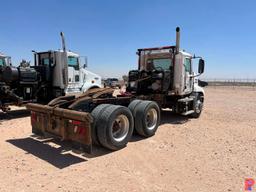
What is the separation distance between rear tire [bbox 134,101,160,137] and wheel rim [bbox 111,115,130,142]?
0.64 metres

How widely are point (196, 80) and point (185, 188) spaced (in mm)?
7380

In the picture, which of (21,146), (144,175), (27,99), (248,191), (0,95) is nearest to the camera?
(248,191)

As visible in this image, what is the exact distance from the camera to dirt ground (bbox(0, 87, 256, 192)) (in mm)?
3812

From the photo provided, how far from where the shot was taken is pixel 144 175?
13.7 feet

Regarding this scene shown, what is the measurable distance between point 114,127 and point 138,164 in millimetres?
1349

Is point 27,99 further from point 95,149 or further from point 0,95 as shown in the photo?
point 95,149

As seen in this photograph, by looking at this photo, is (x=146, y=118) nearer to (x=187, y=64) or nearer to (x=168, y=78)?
(x=168, y=78)

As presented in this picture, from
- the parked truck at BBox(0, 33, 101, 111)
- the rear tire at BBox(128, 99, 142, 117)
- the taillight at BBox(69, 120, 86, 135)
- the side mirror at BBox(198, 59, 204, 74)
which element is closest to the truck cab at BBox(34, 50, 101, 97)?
the parked truck at BBox(0, 33, 101, 111)

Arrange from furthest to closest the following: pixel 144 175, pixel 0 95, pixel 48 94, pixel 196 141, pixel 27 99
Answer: pixel 48 94
pixel 27 99
pixel 0 95
pixel 196 141
pixel 144 175

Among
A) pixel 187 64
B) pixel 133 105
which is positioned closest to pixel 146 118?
pixel 133 105

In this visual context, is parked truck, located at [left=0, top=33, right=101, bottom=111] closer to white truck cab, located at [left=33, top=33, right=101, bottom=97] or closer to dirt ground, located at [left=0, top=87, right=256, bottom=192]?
white truck cab, located at [left=33, top=33, right=101, bottom=97]

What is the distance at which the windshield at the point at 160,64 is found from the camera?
9308 millimetres

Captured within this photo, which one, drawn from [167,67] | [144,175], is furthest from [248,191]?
[167,67]

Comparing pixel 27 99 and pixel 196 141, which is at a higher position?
pixel 27 99
